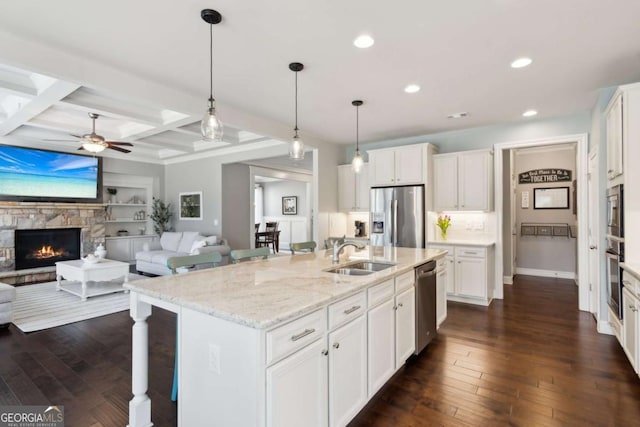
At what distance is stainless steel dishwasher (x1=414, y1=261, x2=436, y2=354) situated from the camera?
282 centimetres

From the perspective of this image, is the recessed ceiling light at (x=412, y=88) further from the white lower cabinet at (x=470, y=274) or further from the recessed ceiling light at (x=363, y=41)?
the white lower cabinet at (x=470, y=274)

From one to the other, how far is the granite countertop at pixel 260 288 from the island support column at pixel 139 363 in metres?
0.12

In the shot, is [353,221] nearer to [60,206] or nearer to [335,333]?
[335,333]

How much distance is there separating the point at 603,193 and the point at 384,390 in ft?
10.8

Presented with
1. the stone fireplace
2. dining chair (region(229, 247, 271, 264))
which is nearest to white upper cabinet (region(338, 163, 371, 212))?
dining chair (region(229, 247, 271, 264))

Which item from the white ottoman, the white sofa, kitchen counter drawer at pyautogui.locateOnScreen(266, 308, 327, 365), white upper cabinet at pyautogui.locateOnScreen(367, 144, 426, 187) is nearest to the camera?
kitchen counter drawer at pyautogui.locateOnScreen(266, 308, 327, 365)

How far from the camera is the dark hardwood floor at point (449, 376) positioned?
6.93 feet

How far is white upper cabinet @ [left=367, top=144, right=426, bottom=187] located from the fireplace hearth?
649 cm

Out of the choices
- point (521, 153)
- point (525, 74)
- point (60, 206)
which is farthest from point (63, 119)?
point (521, 153)

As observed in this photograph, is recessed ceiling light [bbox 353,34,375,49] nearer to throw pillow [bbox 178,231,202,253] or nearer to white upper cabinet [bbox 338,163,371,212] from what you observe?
white upper cabinet [bbox 338,163,371,212]

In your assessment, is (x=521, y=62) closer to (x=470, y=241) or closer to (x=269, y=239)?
(x=470, y=241)

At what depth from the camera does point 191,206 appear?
25.7 feet

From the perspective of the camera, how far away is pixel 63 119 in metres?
5.32

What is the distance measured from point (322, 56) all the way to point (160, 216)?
6.79m
